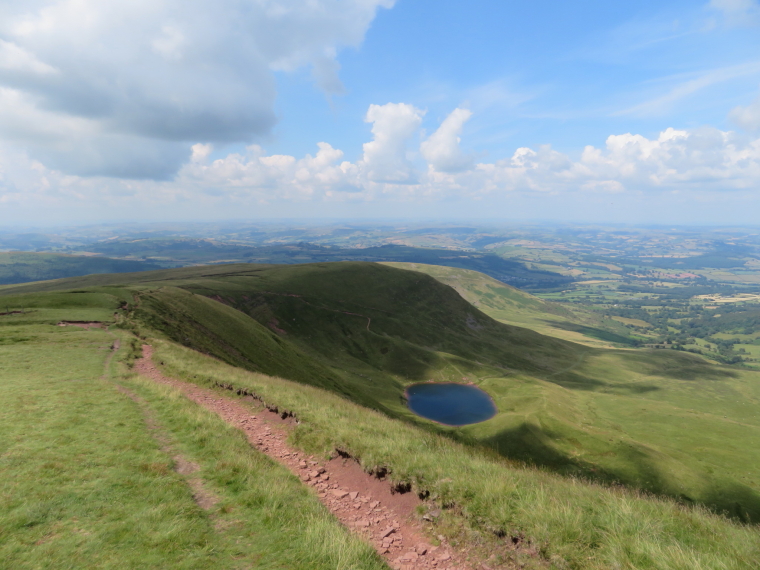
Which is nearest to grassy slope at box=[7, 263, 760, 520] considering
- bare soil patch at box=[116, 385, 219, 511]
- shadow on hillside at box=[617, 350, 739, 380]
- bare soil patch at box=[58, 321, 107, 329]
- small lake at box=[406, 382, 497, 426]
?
shadow on hillside at box=[617, 350, 739, 380]

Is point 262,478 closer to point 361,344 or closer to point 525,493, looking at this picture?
point 525,493

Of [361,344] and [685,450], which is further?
[361,344]

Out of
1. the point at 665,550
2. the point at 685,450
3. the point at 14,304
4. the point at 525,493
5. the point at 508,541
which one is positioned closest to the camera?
the point at 665,550

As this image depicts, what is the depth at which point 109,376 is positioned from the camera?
26.0m

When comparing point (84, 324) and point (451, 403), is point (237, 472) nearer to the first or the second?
point (84, 324)

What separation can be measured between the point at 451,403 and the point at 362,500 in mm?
86265

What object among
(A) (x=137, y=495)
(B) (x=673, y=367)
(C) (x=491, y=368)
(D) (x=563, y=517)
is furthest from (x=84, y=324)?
(B) (x=673, y=367)

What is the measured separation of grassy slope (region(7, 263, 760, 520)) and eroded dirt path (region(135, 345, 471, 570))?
A: 3144 centimetres


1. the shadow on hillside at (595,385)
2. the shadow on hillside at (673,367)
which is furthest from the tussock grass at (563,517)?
the shadow on hillside at (673,367)

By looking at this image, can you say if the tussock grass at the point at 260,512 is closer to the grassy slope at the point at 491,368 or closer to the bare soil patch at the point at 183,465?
the bare soil patch at the point at 183,465

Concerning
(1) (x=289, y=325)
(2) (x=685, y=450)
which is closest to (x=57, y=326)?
(1) (x=289, y=325)

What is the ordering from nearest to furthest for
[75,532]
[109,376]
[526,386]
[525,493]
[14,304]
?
[75,532]
[525,493]
[109,376]
[14,304]
[526,386]

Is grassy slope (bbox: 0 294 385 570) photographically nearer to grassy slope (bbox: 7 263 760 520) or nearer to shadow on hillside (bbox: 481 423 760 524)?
grassy slope (bbox: 7 263 760 520)

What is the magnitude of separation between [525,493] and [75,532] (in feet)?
47.1
